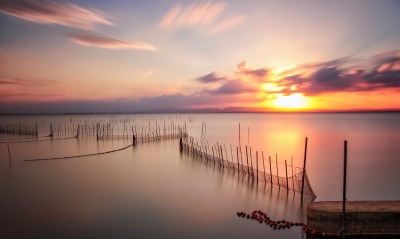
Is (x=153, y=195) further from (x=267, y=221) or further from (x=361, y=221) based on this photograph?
(x=361, y=221)

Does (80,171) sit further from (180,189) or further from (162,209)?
(162,209)

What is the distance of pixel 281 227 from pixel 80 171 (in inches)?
537

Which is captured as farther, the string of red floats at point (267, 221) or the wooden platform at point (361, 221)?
the string of red floats at point (267, 221)

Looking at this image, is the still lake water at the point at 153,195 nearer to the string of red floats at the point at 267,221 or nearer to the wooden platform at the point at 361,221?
the string of red floats at the point at 267,221

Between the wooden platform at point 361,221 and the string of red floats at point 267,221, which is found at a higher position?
the wooden platform at point 361,221

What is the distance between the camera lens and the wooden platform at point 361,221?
7.41m

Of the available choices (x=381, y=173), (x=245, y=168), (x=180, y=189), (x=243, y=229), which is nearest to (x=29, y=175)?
(x=180, y=189)

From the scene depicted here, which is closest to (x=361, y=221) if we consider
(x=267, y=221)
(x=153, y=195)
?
(x=267, y=221)

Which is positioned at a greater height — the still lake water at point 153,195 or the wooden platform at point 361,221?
the wooden platform at point 361,221

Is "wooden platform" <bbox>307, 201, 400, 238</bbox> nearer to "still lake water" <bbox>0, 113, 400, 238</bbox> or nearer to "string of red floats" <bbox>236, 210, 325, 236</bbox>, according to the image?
"string of red floats" <bbox>236, 210, 325, 236</bbox>

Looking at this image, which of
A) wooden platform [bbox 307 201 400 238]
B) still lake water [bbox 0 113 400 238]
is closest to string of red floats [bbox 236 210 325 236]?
still lake water [bbox 0 113 400 238]

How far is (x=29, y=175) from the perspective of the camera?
17.7 m

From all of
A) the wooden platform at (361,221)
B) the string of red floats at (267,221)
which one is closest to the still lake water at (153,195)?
the string of red floats at (267,221)

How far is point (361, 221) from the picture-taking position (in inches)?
295
